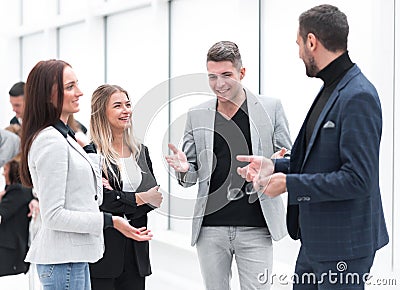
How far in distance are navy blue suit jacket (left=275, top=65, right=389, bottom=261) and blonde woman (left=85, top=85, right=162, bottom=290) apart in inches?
32.6

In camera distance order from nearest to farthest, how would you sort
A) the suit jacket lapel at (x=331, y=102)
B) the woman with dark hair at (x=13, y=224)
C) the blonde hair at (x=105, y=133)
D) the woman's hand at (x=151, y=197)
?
the suit jacket lapel at (x=331, y=102), the woman's hand at (x=151, y=197), the blonde hair at (x=105, y=133), the woman with dark hair at (x=13, y=224)

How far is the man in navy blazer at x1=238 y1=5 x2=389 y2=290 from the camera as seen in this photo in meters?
2.10

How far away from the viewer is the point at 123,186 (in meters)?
2.99

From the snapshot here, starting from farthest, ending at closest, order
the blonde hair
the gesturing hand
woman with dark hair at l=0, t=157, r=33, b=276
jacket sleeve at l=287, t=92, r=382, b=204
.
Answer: woman with dark hair at l=0, t=157, r=33, b=276
the blonde hair
the gesturing hand
jacket sleeve at l=287, t=92, r=382, b=204

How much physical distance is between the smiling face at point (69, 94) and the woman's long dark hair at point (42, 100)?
2 cm

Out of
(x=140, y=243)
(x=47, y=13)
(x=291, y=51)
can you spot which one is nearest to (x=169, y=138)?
(x=140, y=243)

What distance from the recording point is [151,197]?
284 centimetres

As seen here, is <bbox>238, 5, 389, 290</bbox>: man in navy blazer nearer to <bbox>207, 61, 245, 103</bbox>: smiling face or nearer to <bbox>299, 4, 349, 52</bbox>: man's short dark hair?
<bbox>299, 4, 349, 52</bbox>: man's short dark hair

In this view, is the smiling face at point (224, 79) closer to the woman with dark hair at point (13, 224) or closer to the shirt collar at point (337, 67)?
the shirt collar at point (337, 67)

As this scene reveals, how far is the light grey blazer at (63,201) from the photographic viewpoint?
2330 millimetres

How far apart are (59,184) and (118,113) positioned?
764 millimetres

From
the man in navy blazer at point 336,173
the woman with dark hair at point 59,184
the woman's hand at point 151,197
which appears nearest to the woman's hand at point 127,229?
the woman with dark hair at point 59,184

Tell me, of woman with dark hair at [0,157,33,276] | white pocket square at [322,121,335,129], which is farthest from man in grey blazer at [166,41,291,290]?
woman with dark hair at [0,157,33,276]

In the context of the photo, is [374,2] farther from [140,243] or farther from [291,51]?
[140,243]
